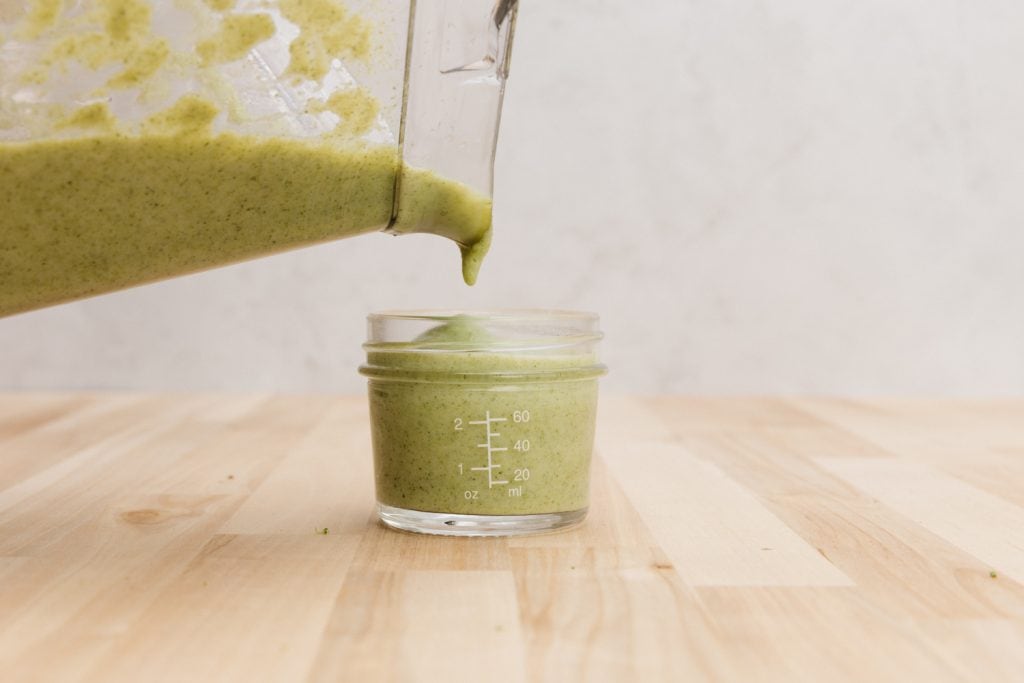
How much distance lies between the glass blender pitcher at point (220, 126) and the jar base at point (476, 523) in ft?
0.69

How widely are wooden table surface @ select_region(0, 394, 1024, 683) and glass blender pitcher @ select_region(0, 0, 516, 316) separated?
207 mm

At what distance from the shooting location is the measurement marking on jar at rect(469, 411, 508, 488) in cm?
87

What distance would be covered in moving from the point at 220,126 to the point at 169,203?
0.06m

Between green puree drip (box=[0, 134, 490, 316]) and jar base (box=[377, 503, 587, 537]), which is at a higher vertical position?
green puree drip (box=[0, 134, 490, 316])

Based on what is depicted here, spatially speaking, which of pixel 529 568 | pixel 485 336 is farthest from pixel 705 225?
pixel 529 568

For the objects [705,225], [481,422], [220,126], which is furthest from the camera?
[705,225]

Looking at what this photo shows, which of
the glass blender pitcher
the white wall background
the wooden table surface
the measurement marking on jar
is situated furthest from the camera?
the white wall background

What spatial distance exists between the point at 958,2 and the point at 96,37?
1.39 meters

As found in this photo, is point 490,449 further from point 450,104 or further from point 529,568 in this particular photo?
point 450,104

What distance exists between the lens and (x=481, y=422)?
0.87 metres

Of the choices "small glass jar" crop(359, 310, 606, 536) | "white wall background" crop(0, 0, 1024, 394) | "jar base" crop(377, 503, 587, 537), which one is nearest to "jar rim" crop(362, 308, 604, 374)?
"small glass jar" crop(359, 310, 606, 536)

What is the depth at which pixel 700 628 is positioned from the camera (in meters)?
0.65

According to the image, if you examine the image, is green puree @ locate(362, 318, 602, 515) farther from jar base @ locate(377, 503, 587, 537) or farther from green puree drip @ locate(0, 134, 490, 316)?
green puree drip @ locate(0, 134, 490, 316)

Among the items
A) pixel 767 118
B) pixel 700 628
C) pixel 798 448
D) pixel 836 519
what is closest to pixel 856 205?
pixel 767 118
